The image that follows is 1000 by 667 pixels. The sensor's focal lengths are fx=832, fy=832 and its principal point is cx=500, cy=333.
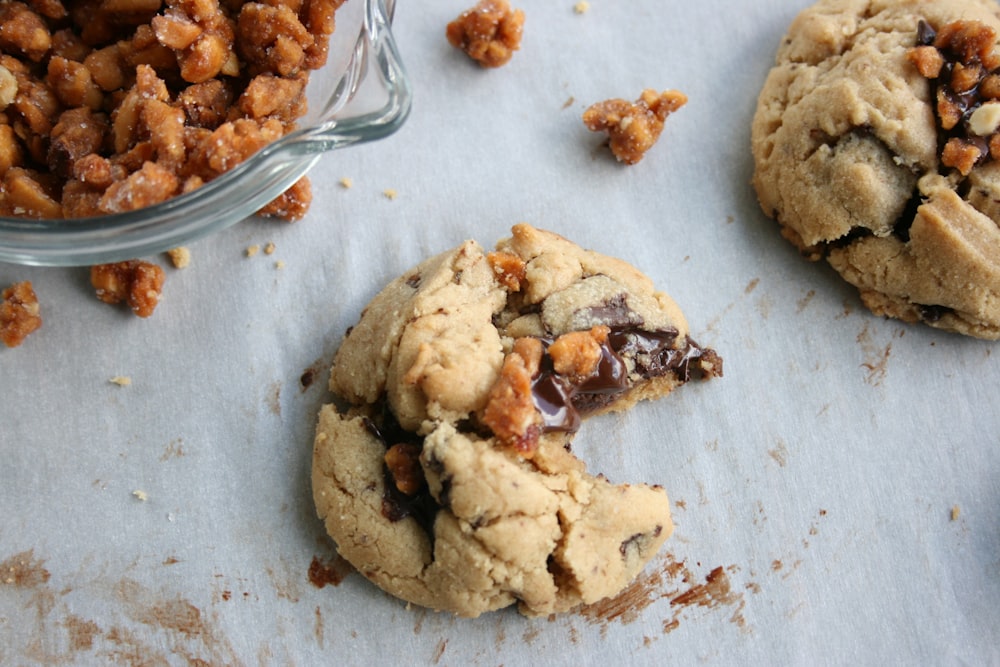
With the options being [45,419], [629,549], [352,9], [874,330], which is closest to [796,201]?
[874,330]

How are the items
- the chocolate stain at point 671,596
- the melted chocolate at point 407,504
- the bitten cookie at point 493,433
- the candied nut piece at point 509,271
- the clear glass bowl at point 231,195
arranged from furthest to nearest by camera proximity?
the chocolate stain at point 671,596 → the candied nut piece at point 509,271 → the melted chocolate at point 407,504 → the bitten cookie at point 493,433 → the clear glass bowl at point 231,195

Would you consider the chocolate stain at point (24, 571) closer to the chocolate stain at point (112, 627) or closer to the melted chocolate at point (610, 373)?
the chocolate stain at point (112, 627)

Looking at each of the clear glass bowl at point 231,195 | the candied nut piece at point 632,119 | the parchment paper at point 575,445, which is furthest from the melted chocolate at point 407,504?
the candied nut piece at point 632,119

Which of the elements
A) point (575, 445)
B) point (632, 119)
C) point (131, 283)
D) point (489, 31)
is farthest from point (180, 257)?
point (632, 119)

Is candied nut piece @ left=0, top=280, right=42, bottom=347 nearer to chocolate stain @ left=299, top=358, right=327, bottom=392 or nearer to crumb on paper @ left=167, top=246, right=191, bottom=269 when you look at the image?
crumb on paper @ left=167, top=246, right=191, bottom=269

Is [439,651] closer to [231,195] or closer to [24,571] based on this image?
[24,571]

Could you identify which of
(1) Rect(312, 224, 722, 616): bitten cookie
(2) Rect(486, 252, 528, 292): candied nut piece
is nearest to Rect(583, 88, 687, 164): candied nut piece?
(1) Rect(312, 224, 722, 616): bitten cookie

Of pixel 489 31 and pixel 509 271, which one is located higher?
pixel 489 31
